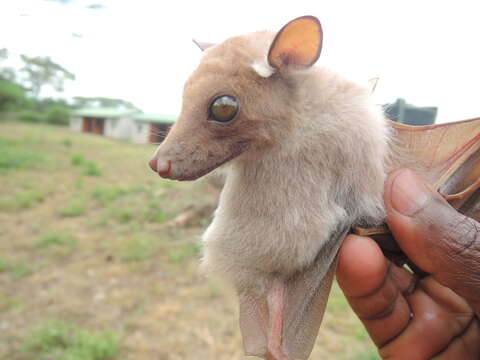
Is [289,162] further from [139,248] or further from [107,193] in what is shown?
[107,193]

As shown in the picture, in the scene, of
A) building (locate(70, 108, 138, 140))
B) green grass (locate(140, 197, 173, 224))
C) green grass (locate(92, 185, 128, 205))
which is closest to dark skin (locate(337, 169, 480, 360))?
green grass (locate(140, 197, 173, 224))

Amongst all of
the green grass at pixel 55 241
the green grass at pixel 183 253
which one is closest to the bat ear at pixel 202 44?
the green grass at pixel 183 253

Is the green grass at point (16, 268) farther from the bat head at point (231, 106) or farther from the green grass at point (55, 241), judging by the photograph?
the bat head at point (231, 106)

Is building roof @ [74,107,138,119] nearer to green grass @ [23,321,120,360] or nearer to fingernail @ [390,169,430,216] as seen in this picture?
green grass @ [23,321,120,360]

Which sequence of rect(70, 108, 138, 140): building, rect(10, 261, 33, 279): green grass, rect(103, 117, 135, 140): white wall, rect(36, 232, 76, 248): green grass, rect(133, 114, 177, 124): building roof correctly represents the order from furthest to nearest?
1. rect(70, 108, 138, 140): building
2. rect(103, 117, 135, 140): white wall
3. rect(36, 232, 76, 248): green grass
4. rect(10, 261, 33, 279): green grass
5. rect(133, 114, 177, 124): building roof

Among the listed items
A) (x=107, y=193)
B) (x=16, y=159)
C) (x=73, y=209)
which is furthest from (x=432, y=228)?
(x=16, y=159)
